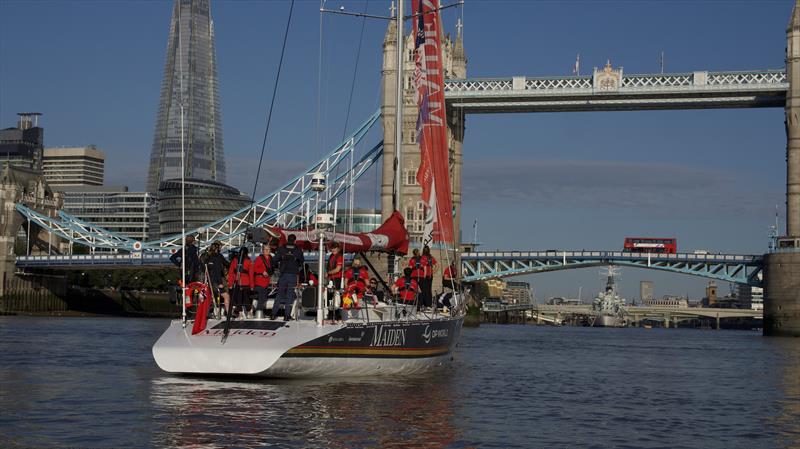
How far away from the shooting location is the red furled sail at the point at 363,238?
23677 millimetres

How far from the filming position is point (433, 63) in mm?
30781

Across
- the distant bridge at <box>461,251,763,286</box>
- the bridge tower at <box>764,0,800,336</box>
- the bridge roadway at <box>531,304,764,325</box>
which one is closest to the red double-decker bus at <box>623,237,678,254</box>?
the distant bridge at <box>461,251,763,286</box>

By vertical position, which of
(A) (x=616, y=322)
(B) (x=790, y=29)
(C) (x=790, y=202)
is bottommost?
(A) (x=616, y=322)

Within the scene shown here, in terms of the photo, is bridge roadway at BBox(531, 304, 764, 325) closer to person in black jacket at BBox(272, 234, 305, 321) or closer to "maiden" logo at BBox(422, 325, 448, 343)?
"maiden" logo at BBox(422, 325, 448, 343)

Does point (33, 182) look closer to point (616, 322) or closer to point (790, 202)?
point (790, 202)

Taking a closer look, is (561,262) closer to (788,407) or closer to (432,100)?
(432,100)

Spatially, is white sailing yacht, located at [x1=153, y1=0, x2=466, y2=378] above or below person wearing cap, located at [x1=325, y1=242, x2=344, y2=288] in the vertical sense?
below

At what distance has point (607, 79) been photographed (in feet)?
237

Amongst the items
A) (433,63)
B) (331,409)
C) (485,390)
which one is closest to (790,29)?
(433,63)

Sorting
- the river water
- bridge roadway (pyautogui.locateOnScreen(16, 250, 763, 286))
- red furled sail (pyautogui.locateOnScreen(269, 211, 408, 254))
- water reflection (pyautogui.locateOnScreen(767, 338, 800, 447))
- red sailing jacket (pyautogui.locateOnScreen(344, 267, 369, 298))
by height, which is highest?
bridge roadway (pyautogui.locateOnScreen(16, 250, 763, 286))

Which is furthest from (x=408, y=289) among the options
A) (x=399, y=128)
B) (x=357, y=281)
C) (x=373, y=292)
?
(x=399, y=128)

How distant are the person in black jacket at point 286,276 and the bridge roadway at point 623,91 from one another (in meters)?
52.3

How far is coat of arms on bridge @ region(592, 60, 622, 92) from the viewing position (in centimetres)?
7200

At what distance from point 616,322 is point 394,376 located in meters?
134
